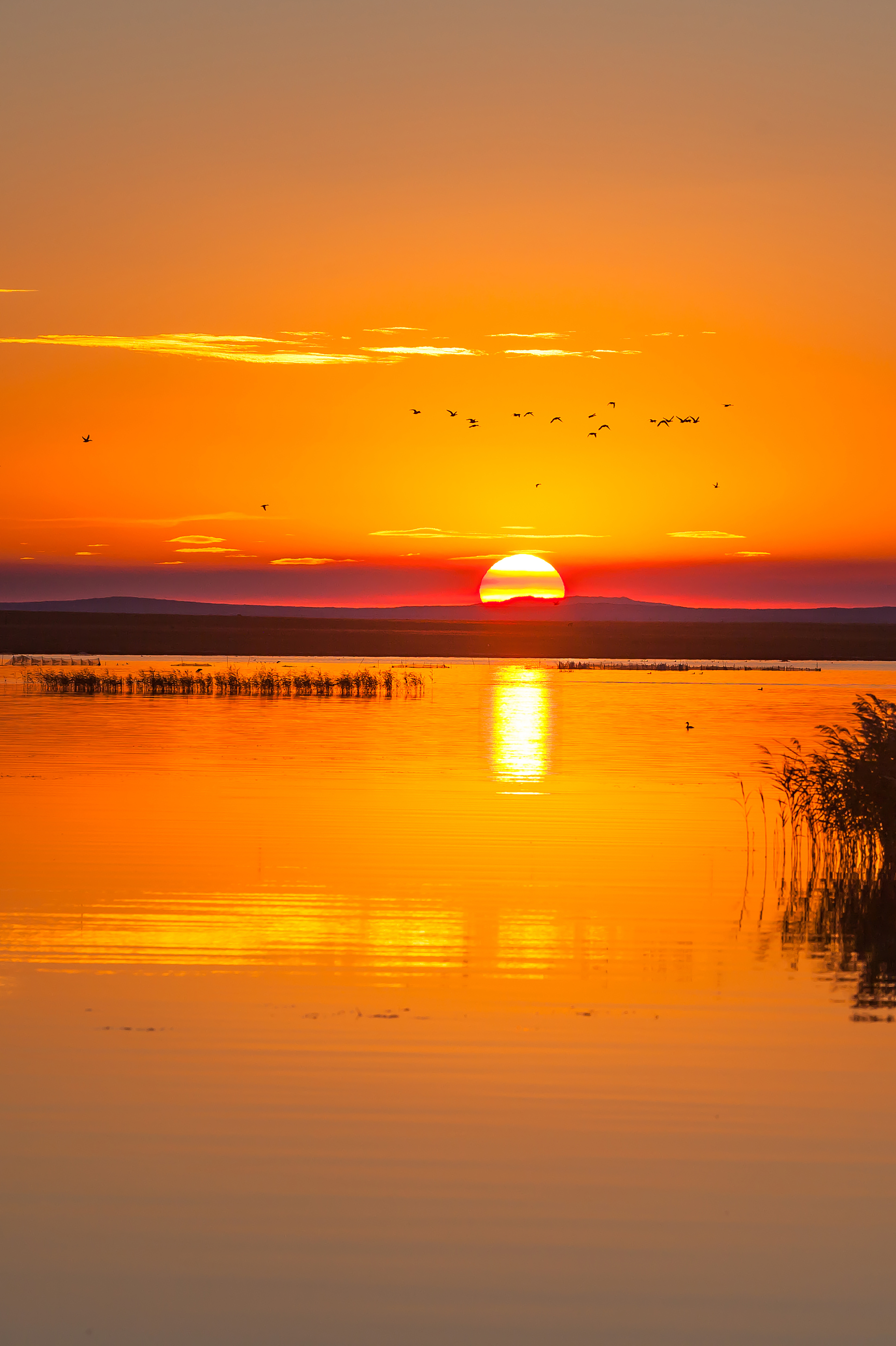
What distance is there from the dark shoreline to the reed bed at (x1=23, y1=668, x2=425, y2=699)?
121 ft

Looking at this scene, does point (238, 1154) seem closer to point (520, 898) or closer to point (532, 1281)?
point (532, 1281)

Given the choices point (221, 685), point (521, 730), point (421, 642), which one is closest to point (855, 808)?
point (521, 730)

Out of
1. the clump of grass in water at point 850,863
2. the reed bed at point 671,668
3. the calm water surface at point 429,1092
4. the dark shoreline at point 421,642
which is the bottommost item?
the calm water surface at point 429,1092

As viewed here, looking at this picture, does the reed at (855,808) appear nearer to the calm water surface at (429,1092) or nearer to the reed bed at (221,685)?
the calm water surface at (429,1092)

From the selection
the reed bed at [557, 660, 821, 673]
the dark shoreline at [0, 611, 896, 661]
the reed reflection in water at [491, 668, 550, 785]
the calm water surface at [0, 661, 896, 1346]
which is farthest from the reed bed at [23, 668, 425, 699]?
the calm water surface at [0, 661, 896, 1346]

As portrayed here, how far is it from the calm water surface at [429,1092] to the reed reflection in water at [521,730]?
928 cm

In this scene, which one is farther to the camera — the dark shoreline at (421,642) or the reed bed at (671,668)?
the dark shoreline at (421,642)

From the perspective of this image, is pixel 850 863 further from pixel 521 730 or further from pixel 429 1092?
pixel 521 730

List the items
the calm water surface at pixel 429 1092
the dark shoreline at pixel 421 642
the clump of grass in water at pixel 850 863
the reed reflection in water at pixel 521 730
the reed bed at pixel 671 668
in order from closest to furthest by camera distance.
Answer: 1. the calm water surface at pixel 429 1092
2. the clump of grass in water at pixel 850 863
3. the reed reflection in water at pixel 521 730
4. the reed bed at pixel 671 668
5. the dark shoreline at pixel 421 642

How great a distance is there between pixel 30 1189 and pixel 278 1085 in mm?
2424

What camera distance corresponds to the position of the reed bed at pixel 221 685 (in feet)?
216

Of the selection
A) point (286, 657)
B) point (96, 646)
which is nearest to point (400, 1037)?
point (286, 657)

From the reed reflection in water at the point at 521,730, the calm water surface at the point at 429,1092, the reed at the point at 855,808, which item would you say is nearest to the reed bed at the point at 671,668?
the reed reflection in water at the point at 521,730

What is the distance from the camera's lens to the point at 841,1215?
8969 millimetres
